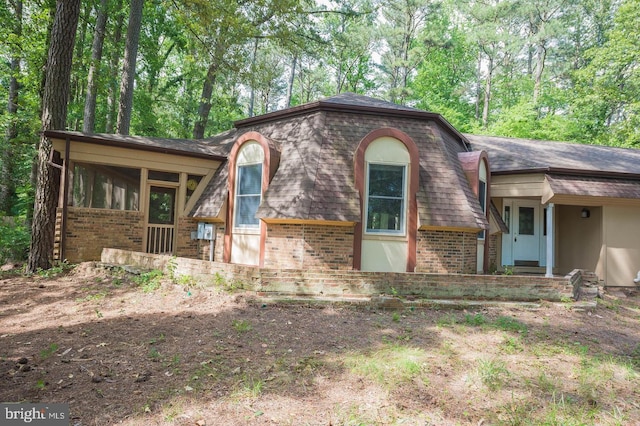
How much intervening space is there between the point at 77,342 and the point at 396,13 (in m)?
31.2

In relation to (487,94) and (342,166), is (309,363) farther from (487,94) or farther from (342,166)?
(487,94)

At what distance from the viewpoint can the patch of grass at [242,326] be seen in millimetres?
5214

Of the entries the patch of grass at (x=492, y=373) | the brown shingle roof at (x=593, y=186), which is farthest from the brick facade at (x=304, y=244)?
the patch of grass at (x=492, y=373)

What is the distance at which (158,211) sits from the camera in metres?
12.4

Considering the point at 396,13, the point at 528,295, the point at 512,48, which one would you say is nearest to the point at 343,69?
the point at 396,13

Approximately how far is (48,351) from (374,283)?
196 inches

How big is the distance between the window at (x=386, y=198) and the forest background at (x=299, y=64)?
257 inches

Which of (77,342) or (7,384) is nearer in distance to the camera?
(7,384)

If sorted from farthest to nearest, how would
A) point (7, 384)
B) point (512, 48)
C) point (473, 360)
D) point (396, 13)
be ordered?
point (396, 13) < point (512, 48) < point (473, 360) < point (7, 384)

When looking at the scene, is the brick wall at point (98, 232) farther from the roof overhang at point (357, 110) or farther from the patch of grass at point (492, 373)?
the patch of grass at point (492, 373)

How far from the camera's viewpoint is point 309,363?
13.9 ft

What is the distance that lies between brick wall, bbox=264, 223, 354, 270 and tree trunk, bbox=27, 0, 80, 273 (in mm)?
5882

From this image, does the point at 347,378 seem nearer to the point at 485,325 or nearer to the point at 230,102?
the point at 485,325

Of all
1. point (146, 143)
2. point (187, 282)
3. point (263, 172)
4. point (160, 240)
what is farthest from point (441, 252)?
point (146, 143)
